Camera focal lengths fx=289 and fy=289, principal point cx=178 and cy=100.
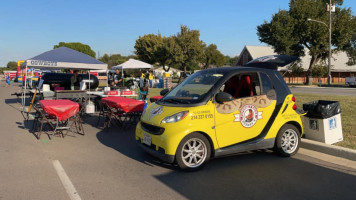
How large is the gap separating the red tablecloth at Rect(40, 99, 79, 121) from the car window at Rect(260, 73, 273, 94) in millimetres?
4653

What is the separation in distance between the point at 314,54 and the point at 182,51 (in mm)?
19857

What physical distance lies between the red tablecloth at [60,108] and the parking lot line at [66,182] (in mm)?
2011

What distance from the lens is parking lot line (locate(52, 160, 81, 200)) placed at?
3908 millimetres

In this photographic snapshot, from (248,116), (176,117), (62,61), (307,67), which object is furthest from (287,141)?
(307,67)

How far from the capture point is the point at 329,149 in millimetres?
5742

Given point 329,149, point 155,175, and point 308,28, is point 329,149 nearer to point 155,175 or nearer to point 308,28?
point 155,175

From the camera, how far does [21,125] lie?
9.23m

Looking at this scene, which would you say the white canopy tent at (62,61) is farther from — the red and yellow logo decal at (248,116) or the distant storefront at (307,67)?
the distant storefront at (307,67)

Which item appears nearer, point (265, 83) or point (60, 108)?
point (265, 83)

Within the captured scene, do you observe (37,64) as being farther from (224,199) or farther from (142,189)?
(224,199)

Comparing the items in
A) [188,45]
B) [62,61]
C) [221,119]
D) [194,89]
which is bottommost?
[221,119]

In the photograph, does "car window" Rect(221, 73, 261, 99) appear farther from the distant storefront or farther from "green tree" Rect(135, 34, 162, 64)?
"green tree" Rect(135, 34, 162, 64)

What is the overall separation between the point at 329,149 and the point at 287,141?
864 mm

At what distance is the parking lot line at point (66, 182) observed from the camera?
3.91 meters
